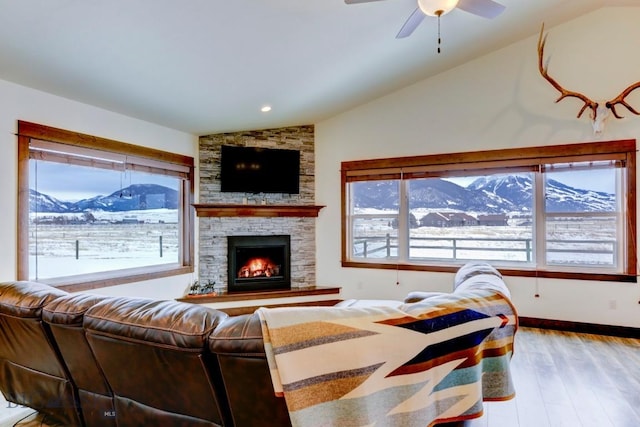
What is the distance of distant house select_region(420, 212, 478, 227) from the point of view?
4809 millimetres

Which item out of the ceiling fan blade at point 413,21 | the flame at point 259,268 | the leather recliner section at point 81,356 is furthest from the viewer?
the flame at point 259,268

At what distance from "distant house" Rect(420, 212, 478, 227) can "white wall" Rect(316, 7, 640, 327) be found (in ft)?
2.35

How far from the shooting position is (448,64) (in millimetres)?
4574

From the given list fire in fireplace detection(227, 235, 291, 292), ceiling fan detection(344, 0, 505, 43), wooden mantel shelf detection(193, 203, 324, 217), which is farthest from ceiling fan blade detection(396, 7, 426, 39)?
fire in fireplace detection(227, 235, 291, 292)

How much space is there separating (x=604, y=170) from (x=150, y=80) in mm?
5109

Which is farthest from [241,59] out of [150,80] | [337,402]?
[337,402]

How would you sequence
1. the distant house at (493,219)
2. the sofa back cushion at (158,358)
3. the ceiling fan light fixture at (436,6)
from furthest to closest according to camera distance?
the distant house at (493,219), the ceiling fan light fixture at (436,6), the sofa back cushion at (158,358)

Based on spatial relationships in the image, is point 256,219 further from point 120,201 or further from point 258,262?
point 120,201

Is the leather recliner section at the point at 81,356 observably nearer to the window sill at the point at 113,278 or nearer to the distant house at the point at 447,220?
the window sill at the point at 113,278

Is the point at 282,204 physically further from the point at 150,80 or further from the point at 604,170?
the point at 604,170

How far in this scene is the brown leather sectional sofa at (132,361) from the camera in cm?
132

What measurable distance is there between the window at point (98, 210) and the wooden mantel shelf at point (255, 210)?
25cm

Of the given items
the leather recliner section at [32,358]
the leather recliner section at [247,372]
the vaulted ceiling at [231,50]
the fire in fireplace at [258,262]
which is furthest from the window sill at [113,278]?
the leather recliner section at [247,372]

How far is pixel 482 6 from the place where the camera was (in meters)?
2.58
